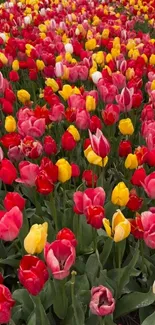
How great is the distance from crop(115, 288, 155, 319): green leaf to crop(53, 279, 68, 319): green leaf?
0.77 feet

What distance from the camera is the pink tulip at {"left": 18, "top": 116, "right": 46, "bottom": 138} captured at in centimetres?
254

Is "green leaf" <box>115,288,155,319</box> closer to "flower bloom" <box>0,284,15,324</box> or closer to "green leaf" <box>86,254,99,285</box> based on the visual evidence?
"green leaf" <box>86,254,99,285</box>

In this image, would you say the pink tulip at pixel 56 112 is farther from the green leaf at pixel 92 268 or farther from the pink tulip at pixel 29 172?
the green leaf at pixel 92 268

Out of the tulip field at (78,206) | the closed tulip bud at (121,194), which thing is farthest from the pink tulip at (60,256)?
the closed tulip bud at (121,194)

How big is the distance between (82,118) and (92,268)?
90cm

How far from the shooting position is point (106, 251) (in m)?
2.11

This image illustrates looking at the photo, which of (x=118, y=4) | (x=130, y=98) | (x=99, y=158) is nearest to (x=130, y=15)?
(x=118, y=4)

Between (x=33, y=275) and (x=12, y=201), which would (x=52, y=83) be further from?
(x=33, y=275)

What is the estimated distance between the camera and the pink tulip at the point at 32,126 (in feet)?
8.32

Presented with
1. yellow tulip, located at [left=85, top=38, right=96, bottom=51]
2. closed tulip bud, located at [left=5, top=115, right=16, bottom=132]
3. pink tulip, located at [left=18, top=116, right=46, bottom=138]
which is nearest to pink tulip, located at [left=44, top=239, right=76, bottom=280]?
pink tulip, located at [left=18, top=116, right=46, bottom=138]

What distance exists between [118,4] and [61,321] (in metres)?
6.64

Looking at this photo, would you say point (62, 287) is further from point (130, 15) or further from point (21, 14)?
point (130, 15)

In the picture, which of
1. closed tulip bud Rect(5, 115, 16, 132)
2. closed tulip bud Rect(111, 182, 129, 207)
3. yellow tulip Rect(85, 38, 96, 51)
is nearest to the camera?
closed tulip bud Rect(111, 182, 129, 207)

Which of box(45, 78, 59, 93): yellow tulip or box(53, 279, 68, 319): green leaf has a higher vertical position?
box(45, 78, 59, 93): yellow tulip
